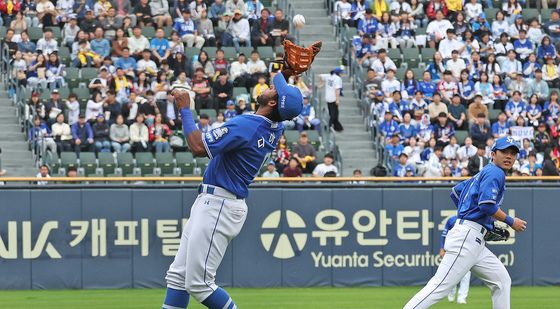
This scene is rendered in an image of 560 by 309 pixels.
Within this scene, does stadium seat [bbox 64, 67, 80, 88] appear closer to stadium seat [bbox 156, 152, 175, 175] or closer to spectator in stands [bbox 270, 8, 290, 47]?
stadium seat [bbox 156, 152, 175, 175]

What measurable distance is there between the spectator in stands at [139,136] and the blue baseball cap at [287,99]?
1238 cm

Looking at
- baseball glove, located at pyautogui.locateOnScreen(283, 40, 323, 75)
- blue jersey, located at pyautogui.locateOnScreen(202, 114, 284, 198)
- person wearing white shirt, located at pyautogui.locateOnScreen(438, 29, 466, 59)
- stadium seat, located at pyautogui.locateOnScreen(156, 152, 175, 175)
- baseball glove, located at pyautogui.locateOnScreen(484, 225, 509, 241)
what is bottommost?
baseball glove, located at pyautogui.locateOnScreen(484, 225, 509, 241)

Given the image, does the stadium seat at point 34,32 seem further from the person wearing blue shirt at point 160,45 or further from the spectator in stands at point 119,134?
the spectator in stands at point 119,134

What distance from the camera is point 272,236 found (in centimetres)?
1717

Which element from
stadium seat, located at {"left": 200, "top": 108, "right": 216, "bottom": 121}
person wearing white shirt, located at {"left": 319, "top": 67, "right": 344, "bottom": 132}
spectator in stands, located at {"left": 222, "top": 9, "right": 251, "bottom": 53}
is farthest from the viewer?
spectator in stands, located at {"left": 222, "top": 9, "right": 251, "bottom": 53}

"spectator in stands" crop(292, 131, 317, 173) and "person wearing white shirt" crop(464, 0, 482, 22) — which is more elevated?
"person wearing white shirt" crop(464, 0, 482, 22)

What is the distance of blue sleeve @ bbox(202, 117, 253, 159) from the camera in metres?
8.95

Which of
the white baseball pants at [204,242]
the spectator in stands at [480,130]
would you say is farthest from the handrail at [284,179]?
the white baseball pants at [204,242]

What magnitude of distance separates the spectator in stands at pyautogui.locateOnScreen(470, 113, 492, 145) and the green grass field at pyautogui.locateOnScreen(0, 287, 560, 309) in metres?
5.88

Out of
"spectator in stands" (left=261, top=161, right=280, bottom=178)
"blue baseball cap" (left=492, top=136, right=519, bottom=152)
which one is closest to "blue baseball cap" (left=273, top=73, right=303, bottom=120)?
"blue baseball cap" (left=492, top=136, right=519, bottom=152)

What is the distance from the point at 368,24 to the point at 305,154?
5.39m

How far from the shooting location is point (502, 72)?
2495cm

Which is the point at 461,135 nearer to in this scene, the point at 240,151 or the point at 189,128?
the point at 240,151

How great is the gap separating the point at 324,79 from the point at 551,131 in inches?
183
